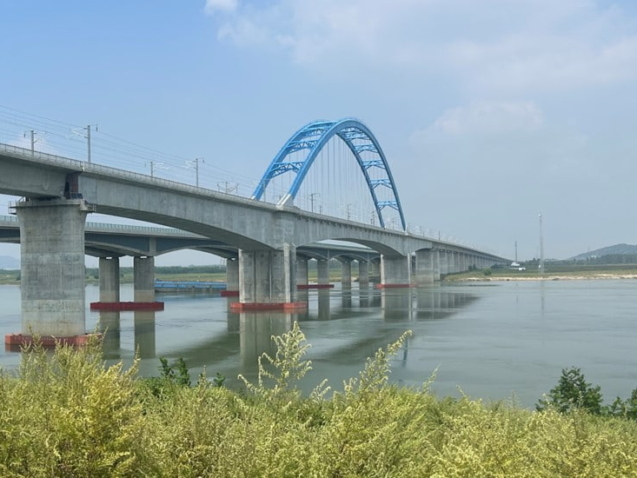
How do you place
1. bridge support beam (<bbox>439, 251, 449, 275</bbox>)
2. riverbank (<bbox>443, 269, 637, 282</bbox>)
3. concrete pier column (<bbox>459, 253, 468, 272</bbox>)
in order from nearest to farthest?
riverbank (<bbox>443, 269, 637, 282</bbox>), bridge support beam (<bbox>439, 251, 449, 275</bbox>), concrete pier column (<bbox>459, 253, 468, 272</bbox>)

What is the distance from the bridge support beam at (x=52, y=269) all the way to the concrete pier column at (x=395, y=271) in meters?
74.2

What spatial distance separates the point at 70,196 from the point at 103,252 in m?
31.3

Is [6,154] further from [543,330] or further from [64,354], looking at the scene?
[543,330]

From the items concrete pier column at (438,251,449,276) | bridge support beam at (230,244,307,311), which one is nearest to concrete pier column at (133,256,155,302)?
bridge support beam at (230,244,307,311)

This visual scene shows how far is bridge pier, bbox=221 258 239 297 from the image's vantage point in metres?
86.8

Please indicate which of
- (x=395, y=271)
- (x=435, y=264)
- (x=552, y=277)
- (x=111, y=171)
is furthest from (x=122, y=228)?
(x=552, y=277)

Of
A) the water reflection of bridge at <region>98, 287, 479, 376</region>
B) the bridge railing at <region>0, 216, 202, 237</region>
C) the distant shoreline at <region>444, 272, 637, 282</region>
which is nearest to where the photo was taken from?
the water reflection of bridge at <region>98, 287, 479, 376</region>

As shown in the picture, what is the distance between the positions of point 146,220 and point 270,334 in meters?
12.4

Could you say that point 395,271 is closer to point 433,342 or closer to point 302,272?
point 302,272

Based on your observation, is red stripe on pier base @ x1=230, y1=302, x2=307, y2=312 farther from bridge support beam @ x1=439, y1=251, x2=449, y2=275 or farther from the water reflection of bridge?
bridge support beam @ x1=439, y1=251, x2=449, y2=275

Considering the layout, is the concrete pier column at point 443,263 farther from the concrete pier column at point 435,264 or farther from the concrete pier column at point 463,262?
the concrete pier column at point 463,262

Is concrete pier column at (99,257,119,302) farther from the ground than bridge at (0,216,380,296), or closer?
closer

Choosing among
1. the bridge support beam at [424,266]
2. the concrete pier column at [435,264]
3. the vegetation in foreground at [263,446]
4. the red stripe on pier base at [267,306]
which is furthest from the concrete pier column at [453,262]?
the vegetation in foreground at [263,446]

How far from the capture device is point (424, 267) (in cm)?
11825
